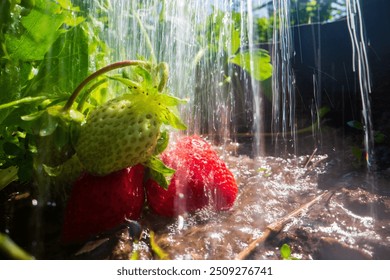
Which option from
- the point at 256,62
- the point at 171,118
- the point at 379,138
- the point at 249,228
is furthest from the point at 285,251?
the point at 256,62

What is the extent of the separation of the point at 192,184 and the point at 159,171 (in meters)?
0.07

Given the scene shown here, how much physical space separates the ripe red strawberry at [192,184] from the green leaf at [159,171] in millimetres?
18

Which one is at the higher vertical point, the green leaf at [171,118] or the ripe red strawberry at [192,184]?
the green leaf at [171,118]

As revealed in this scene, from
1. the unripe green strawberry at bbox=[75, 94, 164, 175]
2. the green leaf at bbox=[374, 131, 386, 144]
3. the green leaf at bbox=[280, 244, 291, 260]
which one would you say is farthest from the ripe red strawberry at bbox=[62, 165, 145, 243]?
the green leaf at bbox=[374, 131, 386, 144]

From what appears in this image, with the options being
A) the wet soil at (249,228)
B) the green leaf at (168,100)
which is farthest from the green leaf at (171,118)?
the wet soil at (249,228)

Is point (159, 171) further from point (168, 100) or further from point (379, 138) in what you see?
point (379, 138)

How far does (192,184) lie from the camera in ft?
1.90

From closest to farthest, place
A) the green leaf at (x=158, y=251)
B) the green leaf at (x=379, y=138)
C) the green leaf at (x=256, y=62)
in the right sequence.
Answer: the green leaf at (x=158, y=251) < the green leaf at (x=379, y=138) < the green leaf at (x=256, y=62)

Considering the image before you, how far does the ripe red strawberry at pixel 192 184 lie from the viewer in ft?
1.82

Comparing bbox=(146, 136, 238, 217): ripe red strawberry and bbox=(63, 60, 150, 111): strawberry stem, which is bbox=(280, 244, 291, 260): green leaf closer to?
bbox=(146, 136, 238, 217): ripe red strawberry

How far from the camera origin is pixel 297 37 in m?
1.66

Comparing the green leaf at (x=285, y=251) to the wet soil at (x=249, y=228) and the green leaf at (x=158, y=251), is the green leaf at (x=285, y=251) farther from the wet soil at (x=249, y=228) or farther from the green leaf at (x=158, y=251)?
the green leaf at (x=158, y=251)

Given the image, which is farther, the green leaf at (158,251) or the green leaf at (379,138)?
the green leaf at (379,138)
